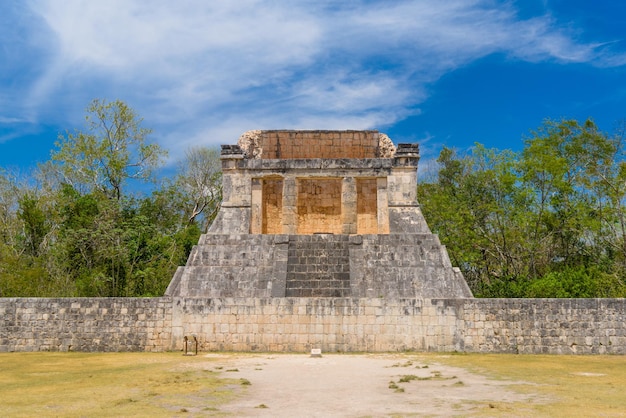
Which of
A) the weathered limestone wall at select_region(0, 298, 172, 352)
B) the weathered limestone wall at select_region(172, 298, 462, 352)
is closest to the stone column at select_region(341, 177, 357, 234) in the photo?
the weathered limestone wall at select_region(172, 298, 462, 352)

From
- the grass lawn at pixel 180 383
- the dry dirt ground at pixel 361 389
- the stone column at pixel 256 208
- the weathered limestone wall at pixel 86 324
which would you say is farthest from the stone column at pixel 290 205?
the dry dirt ground at pixel 361 389

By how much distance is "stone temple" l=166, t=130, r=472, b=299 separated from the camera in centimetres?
1331

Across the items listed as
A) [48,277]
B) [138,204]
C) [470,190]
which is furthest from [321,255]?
[138,204]

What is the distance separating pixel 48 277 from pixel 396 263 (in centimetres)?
1079

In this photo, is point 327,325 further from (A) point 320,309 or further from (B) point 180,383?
(B) point 180,383

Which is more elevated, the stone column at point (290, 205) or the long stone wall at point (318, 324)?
the stone column at point (290, 205)

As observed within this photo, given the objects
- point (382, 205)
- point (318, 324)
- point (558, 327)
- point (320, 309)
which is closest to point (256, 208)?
point (382, 205)

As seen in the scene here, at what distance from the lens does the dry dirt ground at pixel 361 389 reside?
20.1ft

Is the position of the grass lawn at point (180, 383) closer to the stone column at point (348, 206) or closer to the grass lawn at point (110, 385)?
the grass lawn at point (110, 385)

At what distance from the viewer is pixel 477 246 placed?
23047 millimetres

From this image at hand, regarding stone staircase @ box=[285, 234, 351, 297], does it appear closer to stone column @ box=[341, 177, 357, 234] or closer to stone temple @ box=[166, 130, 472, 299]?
stone temple @ box=[166, 130, 472, 299]

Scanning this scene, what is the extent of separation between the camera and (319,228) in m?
18.1

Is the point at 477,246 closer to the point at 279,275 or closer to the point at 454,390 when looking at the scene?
the point at 279,275

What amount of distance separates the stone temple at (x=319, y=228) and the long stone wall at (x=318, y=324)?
1.10m
